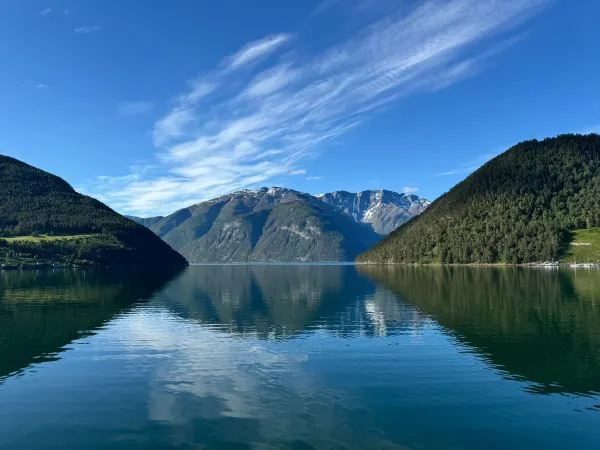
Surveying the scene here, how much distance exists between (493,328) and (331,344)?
27.7 metres

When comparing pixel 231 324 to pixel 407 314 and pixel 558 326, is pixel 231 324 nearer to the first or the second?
pixel 407 314

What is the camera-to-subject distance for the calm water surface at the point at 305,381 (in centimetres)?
3269

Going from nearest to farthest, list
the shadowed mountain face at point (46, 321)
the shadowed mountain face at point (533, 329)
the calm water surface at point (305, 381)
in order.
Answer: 1. the calm water surface at point (305, 381)
2. the shadowed mountain face at point (533, 329)
3. the shadowed mountain face at point (46, 321)

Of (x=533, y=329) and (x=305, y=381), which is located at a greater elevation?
(x=533, y=329)

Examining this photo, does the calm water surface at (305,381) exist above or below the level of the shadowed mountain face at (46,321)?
below

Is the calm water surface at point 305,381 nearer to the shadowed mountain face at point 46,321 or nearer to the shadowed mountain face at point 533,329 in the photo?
the shadowed mountain face at point 533,329

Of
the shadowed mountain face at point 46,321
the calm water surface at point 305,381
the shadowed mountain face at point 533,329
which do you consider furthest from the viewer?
the shadowed mountain face at point 46,321

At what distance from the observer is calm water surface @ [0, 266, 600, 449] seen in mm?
32688

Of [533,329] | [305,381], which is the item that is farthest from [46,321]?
[533,329]

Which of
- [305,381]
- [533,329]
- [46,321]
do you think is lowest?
[305,381]

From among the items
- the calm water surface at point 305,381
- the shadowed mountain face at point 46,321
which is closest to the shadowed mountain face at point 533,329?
the calm water surface at point 305,381

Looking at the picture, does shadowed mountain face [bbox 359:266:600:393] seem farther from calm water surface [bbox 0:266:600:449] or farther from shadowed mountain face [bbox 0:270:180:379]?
shadowed mountain face [bbox 0:270:180:379]

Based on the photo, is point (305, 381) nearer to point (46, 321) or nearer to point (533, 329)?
point (533, 329)

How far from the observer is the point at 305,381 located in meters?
46.3
